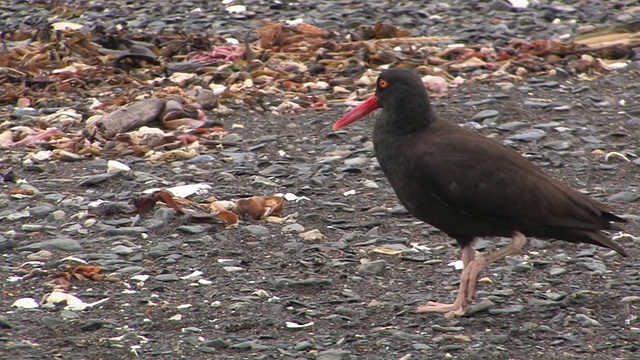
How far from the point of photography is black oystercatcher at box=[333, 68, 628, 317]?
19.4 ft

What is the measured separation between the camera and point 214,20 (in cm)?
1321

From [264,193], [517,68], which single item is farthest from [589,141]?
[264,193]

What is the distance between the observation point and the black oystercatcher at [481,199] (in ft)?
19.4

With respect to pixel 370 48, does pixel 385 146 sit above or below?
above

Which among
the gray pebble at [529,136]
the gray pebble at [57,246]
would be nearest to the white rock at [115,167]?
the gray pebble at [57,246]

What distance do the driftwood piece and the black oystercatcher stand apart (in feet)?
12.1

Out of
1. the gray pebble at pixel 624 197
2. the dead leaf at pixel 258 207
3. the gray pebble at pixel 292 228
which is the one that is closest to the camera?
the gray pebble at pixel 292 228

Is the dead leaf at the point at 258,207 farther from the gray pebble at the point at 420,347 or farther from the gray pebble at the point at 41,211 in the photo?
the gray pebble at the point at 420,347

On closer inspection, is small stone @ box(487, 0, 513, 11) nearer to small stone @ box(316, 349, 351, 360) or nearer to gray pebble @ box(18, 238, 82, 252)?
gray pebble @ box(18, 238, 82, 252)

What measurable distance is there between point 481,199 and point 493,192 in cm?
8

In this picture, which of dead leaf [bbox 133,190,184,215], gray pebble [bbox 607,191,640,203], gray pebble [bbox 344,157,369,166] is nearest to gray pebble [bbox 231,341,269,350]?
dead leaf [bbox 133,190,184,215]

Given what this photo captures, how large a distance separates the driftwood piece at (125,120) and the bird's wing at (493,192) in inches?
153

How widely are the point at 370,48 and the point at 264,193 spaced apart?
375 cm

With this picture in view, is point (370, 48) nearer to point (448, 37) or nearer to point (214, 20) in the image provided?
point (448, 37)
